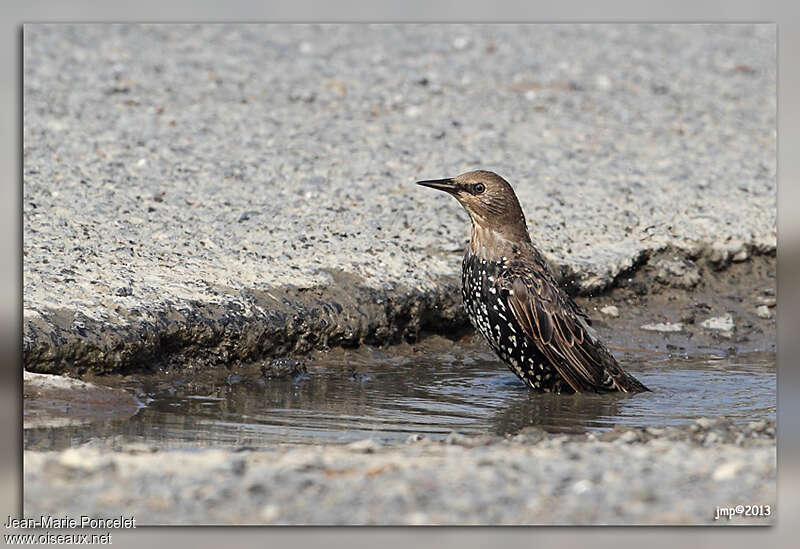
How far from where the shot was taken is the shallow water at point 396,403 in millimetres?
5812

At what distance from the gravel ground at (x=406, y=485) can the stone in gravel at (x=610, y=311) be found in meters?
3.28

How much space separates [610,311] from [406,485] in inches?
173

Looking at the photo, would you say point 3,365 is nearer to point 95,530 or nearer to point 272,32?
point 95,530

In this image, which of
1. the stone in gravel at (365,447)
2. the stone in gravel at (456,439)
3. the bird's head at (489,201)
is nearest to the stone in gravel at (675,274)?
the bird's head at (489,201)

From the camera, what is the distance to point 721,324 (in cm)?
852

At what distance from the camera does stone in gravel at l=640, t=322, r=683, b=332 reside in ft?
27.5

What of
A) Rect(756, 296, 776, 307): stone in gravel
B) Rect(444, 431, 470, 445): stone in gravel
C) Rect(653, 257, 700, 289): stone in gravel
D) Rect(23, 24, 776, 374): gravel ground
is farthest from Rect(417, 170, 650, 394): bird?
Rect(756, 296, 776, 307): stone in gravel

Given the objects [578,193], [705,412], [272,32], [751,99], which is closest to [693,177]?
[578,193]

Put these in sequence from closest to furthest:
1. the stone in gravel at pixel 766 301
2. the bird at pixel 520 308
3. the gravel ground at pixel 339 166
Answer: the bird at pixel 520 308, the gravel ground at pixel 339 166, the stone in gravel at pixel 766 301

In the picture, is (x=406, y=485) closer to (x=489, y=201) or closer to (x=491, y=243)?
(x=491, y=243)

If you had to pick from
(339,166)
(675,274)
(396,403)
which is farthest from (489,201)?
(339,166)

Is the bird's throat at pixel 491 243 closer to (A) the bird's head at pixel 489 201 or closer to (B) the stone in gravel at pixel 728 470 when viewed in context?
(A) the bird's head at pixel 489 201

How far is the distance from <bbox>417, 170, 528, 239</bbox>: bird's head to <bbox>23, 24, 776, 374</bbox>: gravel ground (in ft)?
2.85

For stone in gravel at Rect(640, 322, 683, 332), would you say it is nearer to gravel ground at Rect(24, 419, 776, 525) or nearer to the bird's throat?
the bird's throat
